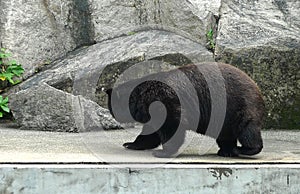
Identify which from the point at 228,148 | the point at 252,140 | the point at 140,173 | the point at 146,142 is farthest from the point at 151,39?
the point at 140,173

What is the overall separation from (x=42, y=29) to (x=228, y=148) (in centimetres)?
402

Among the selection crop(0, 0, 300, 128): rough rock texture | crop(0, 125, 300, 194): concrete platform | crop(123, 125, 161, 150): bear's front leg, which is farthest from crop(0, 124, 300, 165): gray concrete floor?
crop(0, 0, 300, 128): rough rock texture

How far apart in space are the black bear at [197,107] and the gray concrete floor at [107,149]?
128mm

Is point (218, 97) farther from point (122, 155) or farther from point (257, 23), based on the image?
point (257, 23)

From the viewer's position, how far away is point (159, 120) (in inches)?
178

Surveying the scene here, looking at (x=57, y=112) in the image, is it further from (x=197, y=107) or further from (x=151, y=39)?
(x=197, y=107)

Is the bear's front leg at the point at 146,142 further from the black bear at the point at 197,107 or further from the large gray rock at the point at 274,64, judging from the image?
the large gray rock at the point at 274,64

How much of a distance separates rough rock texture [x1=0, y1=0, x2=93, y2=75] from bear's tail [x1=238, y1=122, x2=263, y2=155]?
152 inches

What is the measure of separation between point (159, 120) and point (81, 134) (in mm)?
1574

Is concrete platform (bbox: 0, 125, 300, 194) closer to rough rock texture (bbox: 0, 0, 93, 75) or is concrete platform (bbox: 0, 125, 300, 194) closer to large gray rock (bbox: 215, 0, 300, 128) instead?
large gray rock (bbox: 215, 0, 300, 128)

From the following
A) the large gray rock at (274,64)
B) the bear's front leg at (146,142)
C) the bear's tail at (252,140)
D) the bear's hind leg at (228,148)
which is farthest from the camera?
the large gray rock at (274,64)

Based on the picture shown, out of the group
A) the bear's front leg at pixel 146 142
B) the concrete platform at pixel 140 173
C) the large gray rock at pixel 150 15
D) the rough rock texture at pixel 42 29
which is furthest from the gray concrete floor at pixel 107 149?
the large gray rock at pixel 150 15

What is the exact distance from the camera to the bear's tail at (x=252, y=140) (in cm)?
443

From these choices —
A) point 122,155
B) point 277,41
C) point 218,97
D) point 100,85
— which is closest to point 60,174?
point 122,155
